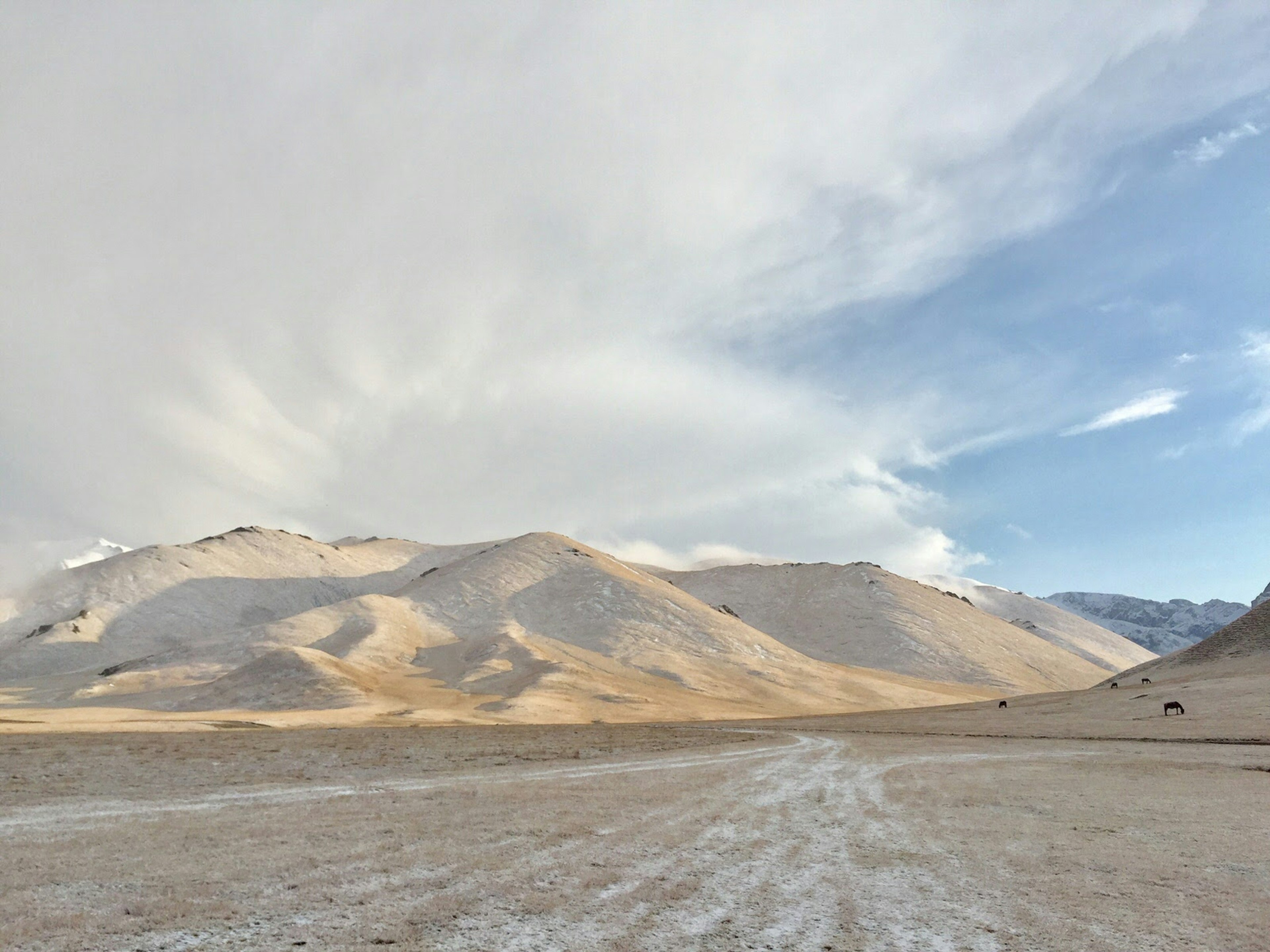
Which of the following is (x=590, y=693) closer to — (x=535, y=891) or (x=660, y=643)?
(x=660, y=643)

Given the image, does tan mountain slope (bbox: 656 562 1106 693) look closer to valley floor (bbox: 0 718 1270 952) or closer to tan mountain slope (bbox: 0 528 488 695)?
tan mountain slope (bbox: 0 528 488 695)

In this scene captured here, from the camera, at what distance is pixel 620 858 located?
13.7 meters

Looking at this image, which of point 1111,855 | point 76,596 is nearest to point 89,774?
point 1111,855

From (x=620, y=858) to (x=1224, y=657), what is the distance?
111 meters

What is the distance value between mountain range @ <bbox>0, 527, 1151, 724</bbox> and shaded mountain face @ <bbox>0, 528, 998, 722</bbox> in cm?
50

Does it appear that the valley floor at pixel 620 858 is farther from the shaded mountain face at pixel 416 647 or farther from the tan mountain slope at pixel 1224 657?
the tan mountain slope at pixel 1224 657

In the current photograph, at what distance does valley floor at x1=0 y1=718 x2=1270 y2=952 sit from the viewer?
31.2 feet

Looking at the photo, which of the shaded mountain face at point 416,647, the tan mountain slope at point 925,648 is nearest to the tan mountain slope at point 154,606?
the shaded mountain face at point 416,647

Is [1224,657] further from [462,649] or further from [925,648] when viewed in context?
[462,649]

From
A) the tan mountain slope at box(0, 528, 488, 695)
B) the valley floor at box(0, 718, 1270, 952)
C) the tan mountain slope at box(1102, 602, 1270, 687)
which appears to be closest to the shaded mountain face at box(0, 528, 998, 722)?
the tan mountain slope at box(0, 528, 488, 695)

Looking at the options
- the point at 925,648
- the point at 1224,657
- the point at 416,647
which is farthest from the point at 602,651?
the point at 1224,657

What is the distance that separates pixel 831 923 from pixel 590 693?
322 feet

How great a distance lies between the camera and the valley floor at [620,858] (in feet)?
31.2

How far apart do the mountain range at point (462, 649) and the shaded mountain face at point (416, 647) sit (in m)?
0.50
